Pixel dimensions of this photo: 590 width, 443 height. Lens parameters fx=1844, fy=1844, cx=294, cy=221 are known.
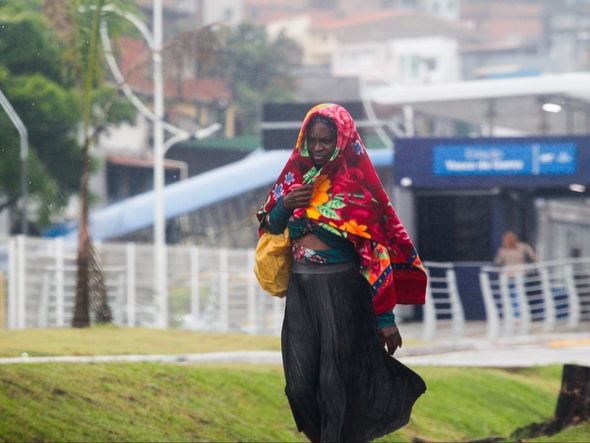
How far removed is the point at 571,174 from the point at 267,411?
50.0ft

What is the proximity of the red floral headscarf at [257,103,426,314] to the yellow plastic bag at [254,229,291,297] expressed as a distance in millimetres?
217

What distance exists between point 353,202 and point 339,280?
0.37 m

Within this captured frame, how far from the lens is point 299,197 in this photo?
26.6 feet

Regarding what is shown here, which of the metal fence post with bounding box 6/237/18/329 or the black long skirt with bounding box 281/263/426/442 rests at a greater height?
the black long skirt with bounding box 281/263/426/442

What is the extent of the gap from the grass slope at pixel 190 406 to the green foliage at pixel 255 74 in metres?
62.0

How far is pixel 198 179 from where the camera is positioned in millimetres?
54500

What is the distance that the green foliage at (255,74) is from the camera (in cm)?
7744

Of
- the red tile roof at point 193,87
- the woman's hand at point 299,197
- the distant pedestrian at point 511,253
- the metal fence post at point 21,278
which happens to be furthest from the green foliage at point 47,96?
the woman's hand at point 299,197

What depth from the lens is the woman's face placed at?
8.05 meters

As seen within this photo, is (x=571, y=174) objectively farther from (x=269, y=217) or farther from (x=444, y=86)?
(x=269, y=217)

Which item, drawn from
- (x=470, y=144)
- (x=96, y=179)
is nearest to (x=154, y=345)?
(x=470, y=144)

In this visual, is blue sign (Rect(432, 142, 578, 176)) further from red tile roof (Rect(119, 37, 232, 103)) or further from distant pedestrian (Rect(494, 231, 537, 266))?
red tile roof (Rect(119, 37, 232, 103))

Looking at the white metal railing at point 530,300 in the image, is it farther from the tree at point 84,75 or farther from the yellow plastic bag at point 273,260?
the yellow plastic bag at point 273,260

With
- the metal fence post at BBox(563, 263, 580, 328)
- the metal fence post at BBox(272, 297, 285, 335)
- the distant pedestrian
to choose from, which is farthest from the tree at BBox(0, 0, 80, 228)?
the metal fence post at BBox(563, 263, 580, 328)
